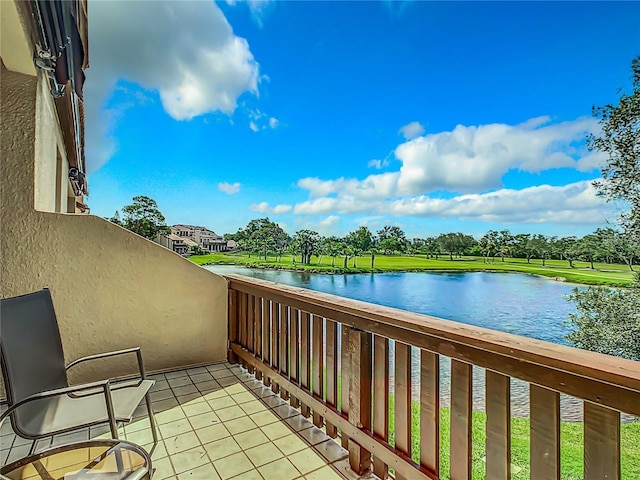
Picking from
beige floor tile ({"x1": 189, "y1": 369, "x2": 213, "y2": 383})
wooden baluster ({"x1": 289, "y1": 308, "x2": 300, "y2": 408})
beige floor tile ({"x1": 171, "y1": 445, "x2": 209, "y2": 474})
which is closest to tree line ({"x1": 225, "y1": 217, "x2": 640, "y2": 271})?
beige floor tile ({"x1": 189, "y1": 369, "x2": 213, "y2": 383})

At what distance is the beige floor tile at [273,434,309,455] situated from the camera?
203 centimetres

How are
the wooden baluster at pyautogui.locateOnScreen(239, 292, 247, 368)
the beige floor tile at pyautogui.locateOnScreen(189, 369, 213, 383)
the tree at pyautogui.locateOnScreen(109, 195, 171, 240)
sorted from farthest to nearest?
1. the tree at pyautogui.locateOnScreen(109, 195, 171, 240)
2. the wooden baluster at pyautogui.locateOnScreen(239, 292, 247, 368)
3. the beige floor tile at pyautogui.locateOnScreen(189, 369, 213, 383)

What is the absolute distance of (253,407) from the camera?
2.57 m

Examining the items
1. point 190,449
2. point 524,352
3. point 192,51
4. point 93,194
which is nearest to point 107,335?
point 190,449

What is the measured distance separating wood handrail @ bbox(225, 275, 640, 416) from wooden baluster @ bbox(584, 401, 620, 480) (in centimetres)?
6

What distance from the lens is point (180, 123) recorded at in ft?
36.2

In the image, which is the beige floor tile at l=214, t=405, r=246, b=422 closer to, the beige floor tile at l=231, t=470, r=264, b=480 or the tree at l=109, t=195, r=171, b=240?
the beige floor tile at l=231, t=470, r=264, b=480

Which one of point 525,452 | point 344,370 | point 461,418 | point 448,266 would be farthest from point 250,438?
point 448,266

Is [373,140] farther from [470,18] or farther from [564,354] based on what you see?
[564,354]

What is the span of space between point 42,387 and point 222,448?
1074 millimetres

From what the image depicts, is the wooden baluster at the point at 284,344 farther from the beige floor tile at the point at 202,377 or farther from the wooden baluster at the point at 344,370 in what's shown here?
the beige floor tile at the point at 202,377

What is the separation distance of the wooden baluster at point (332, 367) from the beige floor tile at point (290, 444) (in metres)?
0.20

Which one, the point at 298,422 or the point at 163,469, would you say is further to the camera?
the point at 298,422

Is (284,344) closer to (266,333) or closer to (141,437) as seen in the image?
(266,333)
